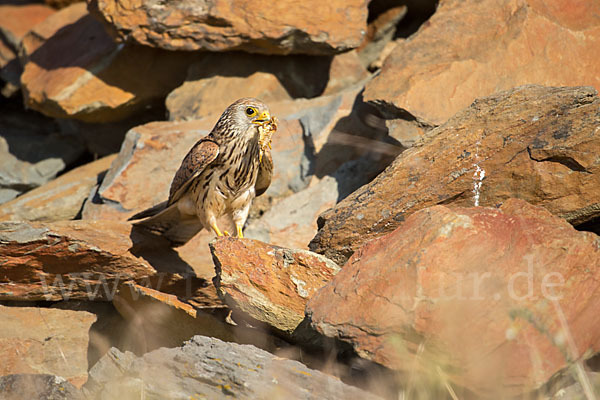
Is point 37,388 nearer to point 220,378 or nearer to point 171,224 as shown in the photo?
point 220,378

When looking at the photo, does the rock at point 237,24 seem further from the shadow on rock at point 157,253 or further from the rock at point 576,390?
the rock at point 576,390

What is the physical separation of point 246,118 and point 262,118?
0.15 m

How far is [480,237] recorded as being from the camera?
3.26m

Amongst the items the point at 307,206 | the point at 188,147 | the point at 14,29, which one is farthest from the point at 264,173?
the point at 14,29

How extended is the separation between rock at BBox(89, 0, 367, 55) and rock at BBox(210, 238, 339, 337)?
11.4 ft

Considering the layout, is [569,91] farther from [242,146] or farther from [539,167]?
[242,146]

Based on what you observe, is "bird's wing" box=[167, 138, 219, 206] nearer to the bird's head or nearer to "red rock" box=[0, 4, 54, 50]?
the bird's head

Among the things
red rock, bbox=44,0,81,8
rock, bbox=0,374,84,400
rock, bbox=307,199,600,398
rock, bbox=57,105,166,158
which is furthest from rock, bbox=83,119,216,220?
red rock, bbox=44,0,81,8

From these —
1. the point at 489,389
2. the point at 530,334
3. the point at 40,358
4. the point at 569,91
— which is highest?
the point at 569,91

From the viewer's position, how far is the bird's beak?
16.8 feet

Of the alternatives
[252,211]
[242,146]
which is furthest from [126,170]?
[242,146]

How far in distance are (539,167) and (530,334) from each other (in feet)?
4.85

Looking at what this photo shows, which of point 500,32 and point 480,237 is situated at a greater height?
point 500,32

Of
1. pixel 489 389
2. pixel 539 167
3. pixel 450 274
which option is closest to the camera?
pixel 489 389
